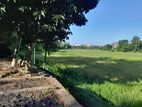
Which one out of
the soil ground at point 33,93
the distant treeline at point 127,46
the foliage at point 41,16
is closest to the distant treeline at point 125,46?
the distant treeline at point 127,46

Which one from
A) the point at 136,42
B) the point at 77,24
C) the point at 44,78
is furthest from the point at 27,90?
the point at 136,42

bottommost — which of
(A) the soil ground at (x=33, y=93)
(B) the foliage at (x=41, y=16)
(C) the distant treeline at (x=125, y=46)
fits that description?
(C) the distant treeline at (x=125, y=46)

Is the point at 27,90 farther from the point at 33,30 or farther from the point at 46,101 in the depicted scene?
the point at 33,30

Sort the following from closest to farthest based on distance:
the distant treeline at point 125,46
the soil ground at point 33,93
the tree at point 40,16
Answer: the soil ground at point 33,93 < the tree at point 40,16 < the distant treeline at point 125,46

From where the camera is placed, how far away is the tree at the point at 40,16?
14.4 metres

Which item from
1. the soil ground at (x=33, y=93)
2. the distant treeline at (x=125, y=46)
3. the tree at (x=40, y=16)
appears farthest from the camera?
the distant treeline at (x=125, y=46)

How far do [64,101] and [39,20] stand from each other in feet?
21.6

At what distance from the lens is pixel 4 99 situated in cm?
907

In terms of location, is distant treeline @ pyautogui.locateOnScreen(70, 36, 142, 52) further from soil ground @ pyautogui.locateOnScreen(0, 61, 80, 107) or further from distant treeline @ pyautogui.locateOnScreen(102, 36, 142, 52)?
soil ground @ pyautogui.locateOnScreen(0, 61, 80, 107)

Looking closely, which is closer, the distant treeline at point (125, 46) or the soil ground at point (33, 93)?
the soil ground at point (33, 93)

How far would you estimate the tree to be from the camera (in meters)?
14.4

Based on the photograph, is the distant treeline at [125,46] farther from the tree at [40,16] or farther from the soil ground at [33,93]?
the soil ground at [33,93]

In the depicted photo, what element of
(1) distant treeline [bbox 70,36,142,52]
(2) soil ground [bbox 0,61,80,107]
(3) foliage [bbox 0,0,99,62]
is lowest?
(1) distant treeline [bbox 70,36,142,52]

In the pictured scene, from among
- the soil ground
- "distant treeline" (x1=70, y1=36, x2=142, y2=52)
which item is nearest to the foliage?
the soil ground
